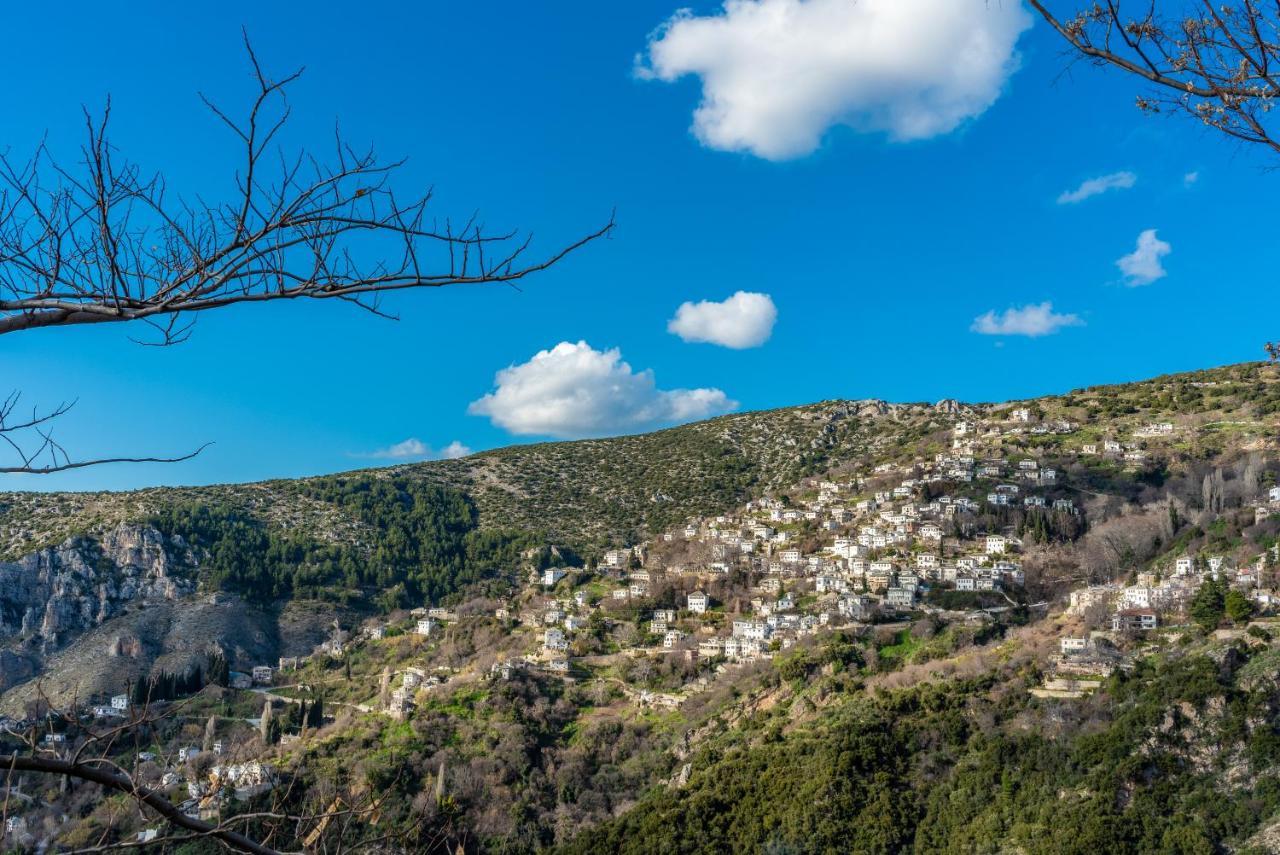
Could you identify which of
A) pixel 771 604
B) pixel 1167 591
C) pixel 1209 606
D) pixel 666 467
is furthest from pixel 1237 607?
pixel 666 467

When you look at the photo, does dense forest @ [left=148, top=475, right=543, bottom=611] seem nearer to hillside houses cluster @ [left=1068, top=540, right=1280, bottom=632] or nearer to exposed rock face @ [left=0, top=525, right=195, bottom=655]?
exposed rock face @ [left=0, top=525, right=195, bottom=655]

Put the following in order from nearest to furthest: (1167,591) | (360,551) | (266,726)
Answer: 1. (1167,591)
2. (266,726)
3. (360,551)

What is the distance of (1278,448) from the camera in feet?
132

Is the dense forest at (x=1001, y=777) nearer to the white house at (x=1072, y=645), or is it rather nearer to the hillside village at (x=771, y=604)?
the hillside village at (x=771, y=604)

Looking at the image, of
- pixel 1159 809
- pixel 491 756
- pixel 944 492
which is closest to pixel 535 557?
pixel 944 492

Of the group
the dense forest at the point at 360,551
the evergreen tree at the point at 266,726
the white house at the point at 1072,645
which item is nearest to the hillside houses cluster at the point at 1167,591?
the white house at the point at 1072,645

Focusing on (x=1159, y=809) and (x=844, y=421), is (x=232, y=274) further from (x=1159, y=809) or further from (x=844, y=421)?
(x=844, y=421)

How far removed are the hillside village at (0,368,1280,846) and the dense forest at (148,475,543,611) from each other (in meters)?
2.95

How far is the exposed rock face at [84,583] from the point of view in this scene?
135 feet

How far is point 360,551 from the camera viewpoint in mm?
55062

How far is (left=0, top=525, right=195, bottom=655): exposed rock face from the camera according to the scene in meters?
41.1

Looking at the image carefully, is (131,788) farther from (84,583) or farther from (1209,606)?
(84,583)

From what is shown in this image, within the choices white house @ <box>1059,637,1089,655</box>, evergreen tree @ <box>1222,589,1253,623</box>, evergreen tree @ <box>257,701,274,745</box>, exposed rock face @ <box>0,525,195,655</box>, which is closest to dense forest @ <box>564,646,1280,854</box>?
white house @ <box>1059,637,1089,655</box>

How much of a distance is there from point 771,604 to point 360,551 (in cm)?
2909
